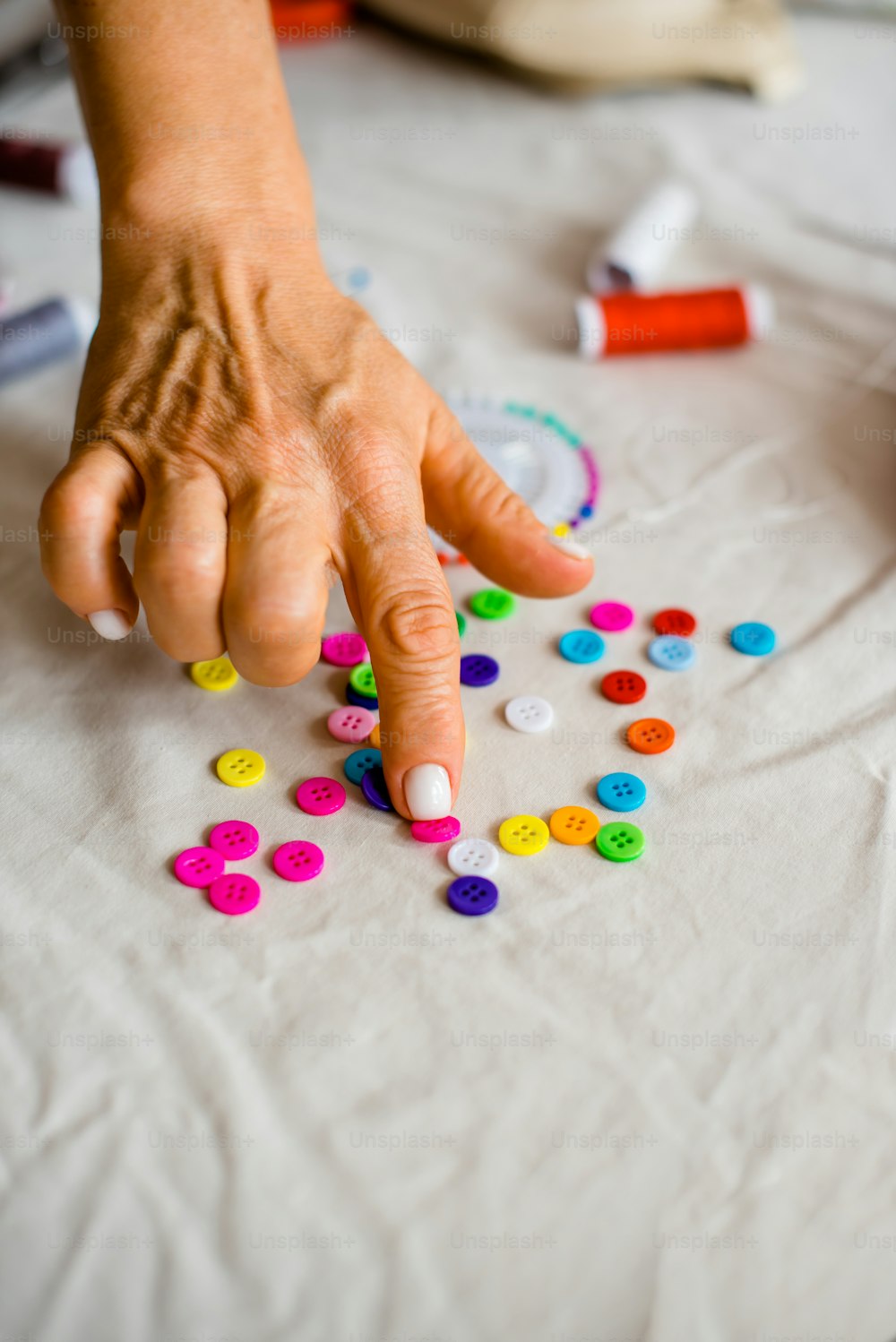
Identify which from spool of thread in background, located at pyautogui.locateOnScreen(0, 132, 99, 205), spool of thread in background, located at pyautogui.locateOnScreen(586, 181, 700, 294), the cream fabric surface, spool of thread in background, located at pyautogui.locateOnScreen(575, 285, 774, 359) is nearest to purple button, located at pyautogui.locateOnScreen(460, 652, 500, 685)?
the cream fabric surface

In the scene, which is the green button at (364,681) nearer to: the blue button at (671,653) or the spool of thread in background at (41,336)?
the blue button at (671,653)

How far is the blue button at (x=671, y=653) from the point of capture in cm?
99

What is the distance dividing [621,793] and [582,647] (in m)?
0.18

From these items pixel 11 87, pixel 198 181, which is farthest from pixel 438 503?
pixel 11 87

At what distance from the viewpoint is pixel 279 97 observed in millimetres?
1089

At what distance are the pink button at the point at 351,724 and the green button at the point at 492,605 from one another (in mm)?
164

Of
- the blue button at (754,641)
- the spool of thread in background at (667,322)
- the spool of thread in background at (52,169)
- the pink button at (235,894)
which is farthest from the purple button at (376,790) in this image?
the spool of thread in background at (52,169)

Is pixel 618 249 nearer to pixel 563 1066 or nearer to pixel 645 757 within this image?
pixel 645 757

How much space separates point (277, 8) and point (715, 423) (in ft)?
4.18

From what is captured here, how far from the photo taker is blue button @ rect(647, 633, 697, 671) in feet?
3.25

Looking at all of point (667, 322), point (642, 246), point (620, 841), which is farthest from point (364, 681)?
point (642, 246)

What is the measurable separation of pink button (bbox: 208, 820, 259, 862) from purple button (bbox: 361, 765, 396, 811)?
0.30 feet

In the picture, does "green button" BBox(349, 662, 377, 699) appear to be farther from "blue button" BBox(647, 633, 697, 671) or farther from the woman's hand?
"blue button" BBox(647, 633, 697, 671)

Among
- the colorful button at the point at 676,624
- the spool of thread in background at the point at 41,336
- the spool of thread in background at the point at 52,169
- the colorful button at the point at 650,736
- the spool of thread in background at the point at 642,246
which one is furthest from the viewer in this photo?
the spool of thread in background at the point at 52,169
